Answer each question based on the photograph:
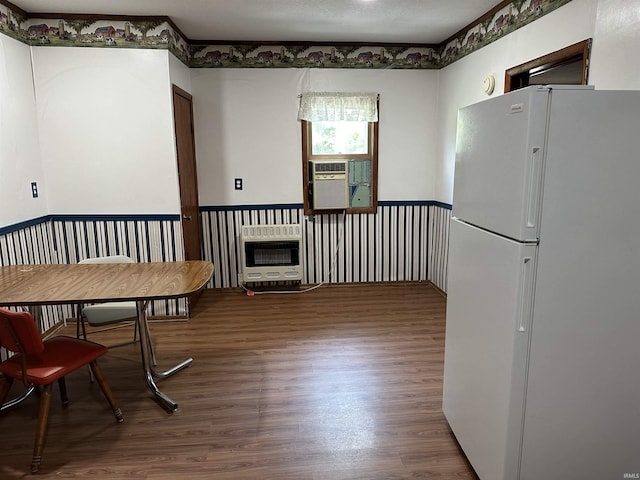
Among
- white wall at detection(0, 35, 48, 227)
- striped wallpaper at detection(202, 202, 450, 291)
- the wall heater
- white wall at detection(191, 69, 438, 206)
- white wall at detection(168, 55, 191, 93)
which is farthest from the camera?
striped wallpaper at detection(202, 202, 450, 291)

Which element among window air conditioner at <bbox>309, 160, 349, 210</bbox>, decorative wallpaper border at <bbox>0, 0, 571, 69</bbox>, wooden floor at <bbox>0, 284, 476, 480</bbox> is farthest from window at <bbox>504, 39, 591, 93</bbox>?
wooden floor at <bbox>0, 284, 476, 480</bbox>

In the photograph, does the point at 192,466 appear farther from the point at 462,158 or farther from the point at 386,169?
the point at 386,169

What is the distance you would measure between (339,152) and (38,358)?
3.49m

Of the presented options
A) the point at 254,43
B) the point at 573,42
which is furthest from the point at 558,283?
the point at 254,43

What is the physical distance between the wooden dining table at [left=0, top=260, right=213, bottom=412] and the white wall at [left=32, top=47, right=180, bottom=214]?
1.10 metres

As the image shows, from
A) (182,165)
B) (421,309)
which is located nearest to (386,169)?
(421,309)

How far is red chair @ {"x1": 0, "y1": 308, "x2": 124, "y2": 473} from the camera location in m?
2.00

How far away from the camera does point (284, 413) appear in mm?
2555

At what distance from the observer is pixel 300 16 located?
3.63 metres

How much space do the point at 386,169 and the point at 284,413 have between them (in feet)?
10.3

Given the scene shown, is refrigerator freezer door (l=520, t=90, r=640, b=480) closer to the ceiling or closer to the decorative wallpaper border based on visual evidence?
the decorative wallpaper border

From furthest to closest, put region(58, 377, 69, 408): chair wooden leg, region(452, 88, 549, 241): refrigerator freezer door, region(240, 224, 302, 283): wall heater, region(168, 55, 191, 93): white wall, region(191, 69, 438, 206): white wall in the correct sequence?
region(240, 224, 302, 283): wall heater < region(191, 69, 438, 206): white wall < region(168, 55, 191, 93): white wall < region(58, 377, 69, 408): chair wooden leg < region(452, 88, 549, 241): refrigerator freezer door

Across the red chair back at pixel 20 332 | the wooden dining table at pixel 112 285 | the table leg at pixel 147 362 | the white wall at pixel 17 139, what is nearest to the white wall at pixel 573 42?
the wooden dining table at pixel 112 285

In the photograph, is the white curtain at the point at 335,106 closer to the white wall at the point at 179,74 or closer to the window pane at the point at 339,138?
the window pane at the point at 339,138
